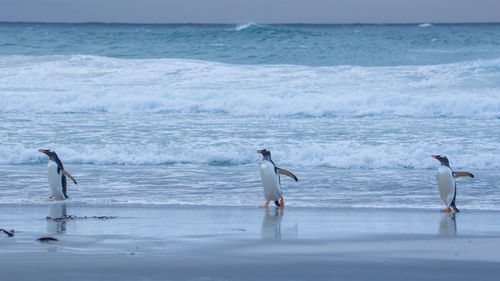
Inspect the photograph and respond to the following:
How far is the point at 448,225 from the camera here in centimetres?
643

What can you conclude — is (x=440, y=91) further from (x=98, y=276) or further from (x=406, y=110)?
(x=98, y=276)

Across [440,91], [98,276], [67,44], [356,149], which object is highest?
[67,44]

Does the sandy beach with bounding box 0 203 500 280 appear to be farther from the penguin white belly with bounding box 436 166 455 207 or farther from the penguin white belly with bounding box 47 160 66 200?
the penguin white belly with bounding box 47 160 66 200

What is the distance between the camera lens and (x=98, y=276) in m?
4.17

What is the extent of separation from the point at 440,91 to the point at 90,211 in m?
13.3

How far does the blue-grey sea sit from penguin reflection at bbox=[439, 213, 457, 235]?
0.70m

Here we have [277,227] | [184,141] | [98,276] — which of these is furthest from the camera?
[184,141]

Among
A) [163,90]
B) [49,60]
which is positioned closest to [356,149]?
[163,90]

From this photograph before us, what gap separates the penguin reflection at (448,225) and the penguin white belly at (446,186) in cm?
46

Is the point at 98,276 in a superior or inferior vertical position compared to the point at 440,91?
inferior

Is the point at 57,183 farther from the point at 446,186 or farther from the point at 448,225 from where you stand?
the point at 448,225

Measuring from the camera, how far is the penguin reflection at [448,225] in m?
6.01

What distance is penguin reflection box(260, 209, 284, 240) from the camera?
580cm

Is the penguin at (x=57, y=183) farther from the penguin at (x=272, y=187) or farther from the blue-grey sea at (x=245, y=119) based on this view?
the penguin at (x=272, y=187)
